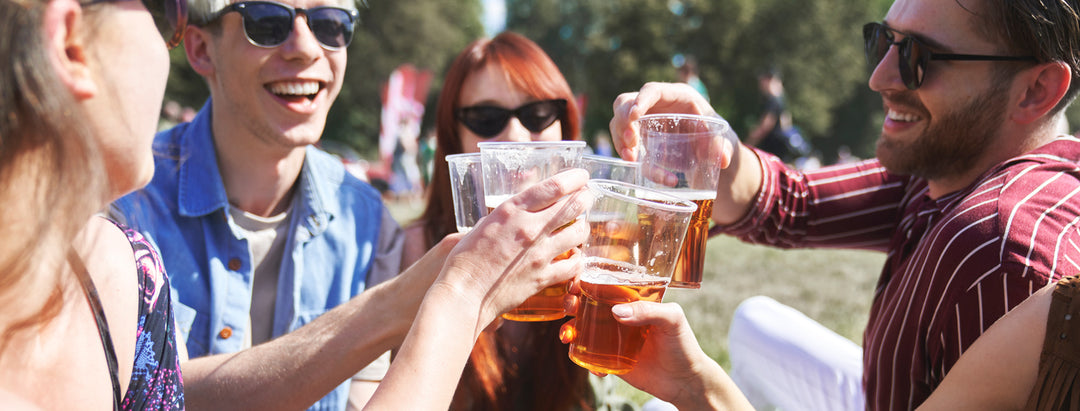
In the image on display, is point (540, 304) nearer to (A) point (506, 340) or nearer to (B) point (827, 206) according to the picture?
(A) point (506, 340)

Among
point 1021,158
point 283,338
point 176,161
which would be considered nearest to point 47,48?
point 283,338

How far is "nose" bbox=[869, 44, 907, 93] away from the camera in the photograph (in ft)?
8.10

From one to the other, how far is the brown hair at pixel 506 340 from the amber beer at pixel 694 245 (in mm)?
1123

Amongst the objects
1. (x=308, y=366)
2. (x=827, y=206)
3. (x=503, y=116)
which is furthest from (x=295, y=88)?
(x=827, y=206)

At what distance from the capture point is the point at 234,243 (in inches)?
106

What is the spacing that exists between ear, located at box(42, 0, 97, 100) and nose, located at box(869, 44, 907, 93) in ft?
7.63

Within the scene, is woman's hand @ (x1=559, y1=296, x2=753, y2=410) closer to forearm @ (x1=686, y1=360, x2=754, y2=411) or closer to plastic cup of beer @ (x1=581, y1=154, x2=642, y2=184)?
forearm @ (x1=686, y1=360, x2=754, y2=411)

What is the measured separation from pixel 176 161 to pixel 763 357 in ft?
8.59

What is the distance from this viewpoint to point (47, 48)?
112 centimetres

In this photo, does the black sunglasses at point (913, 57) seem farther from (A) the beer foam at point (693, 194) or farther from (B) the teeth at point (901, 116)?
(A) the beer foam at point (693, 194)

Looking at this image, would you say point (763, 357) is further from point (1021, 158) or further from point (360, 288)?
point (360, 288)

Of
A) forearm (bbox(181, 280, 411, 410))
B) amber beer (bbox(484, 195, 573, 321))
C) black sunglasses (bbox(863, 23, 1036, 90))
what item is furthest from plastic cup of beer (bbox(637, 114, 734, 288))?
black sunglasses (bbox(863, 23, 1036, 90))

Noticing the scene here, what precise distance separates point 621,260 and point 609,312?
117 millimetres

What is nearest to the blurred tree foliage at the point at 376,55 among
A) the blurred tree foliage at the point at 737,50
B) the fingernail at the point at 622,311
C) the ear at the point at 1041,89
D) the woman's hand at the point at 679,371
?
the blurred tree foliage at the point at 737,50
